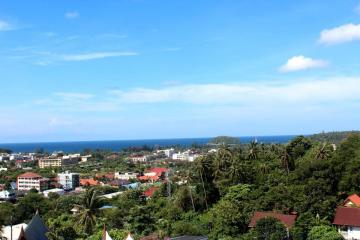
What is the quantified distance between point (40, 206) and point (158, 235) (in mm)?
31782

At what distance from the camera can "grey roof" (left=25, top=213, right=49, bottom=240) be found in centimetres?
3195

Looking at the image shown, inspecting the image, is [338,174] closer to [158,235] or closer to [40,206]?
[158,235]

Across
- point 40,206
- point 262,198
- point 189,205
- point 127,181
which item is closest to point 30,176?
point 127,181

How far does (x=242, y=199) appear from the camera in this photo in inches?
1837

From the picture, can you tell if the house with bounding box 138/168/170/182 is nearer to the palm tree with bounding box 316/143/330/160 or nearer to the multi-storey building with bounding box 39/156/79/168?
the multi-storey building with bounding box 39/156/79/168

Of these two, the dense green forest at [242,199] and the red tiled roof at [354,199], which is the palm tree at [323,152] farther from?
the red tiled roof at [354,199]

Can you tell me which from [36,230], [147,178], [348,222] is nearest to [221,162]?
[348,222]

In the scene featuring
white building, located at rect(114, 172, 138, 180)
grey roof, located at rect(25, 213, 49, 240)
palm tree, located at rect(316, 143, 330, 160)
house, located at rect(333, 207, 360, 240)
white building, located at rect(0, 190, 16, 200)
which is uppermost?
palm tree, located at rect(316, 143, 330, 160)

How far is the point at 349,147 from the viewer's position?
50031mm

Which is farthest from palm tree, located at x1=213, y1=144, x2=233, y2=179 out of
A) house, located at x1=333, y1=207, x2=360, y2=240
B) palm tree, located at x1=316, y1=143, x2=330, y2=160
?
house, located at x1=333, y1=207, x2=360, y2=240

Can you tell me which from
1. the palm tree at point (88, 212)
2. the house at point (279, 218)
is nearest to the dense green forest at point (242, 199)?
the palm tree at point (88, 212)

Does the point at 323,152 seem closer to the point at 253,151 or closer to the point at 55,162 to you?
the point at 253,151

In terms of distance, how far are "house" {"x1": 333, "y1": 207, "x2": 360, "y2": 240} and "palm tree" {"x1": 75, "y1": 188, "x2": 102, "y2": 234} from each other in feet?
65.0

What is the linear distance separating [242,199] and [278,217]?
24.3 feet
